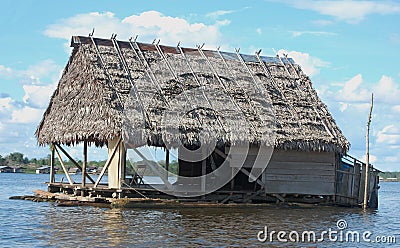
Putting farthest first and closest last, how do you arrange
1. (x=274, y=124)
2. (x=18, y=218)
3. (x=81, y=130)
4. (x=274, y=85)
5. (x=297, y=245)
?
(x=274, y=85)
(x=274, y=124)
(x=81, y=130)
(x=18, y=218)
(x=297, y=245)

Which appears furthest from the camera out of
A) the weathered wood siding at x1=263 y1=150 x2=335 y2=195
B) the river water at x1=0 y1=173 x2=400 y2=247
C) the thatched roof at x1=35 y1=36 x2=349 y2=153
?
the weathered wood siding at x1=263 y1=150 x2=335 y2=195

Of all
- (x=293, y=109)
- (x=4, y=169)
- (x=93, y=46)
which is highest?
(x=93, y=46)

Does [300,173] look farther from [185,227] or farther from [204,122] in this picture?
[185,227]

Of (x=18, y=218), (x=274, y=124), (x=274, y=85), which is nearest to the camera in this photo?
(x=18, y=218)

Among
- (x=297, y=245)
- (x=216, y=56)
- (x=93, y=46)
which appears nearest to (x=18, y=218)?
(x=93, y=46)

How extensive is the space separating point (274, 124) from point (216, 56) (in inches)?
158

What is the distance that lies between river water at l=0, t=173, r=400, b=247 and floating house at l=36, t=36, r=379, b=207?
1.14 m

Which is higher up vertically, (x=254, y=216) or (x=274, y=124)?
(x=274, y=124)

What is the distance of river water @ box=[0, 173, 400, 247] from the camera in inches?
562

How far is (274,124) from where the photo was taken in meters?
21.3

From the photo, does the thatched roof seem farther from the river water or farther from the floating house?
the river water

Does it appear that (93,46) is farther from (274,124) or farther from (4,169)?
(4,169)

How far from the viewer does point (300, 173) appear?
72.0 ft

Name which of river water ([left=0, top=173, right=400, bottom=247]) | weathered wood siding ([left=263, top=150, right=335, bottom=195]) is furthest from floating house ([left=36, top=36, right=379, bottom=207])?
river water ([left=0, top=173, right=400, bottom=247])
